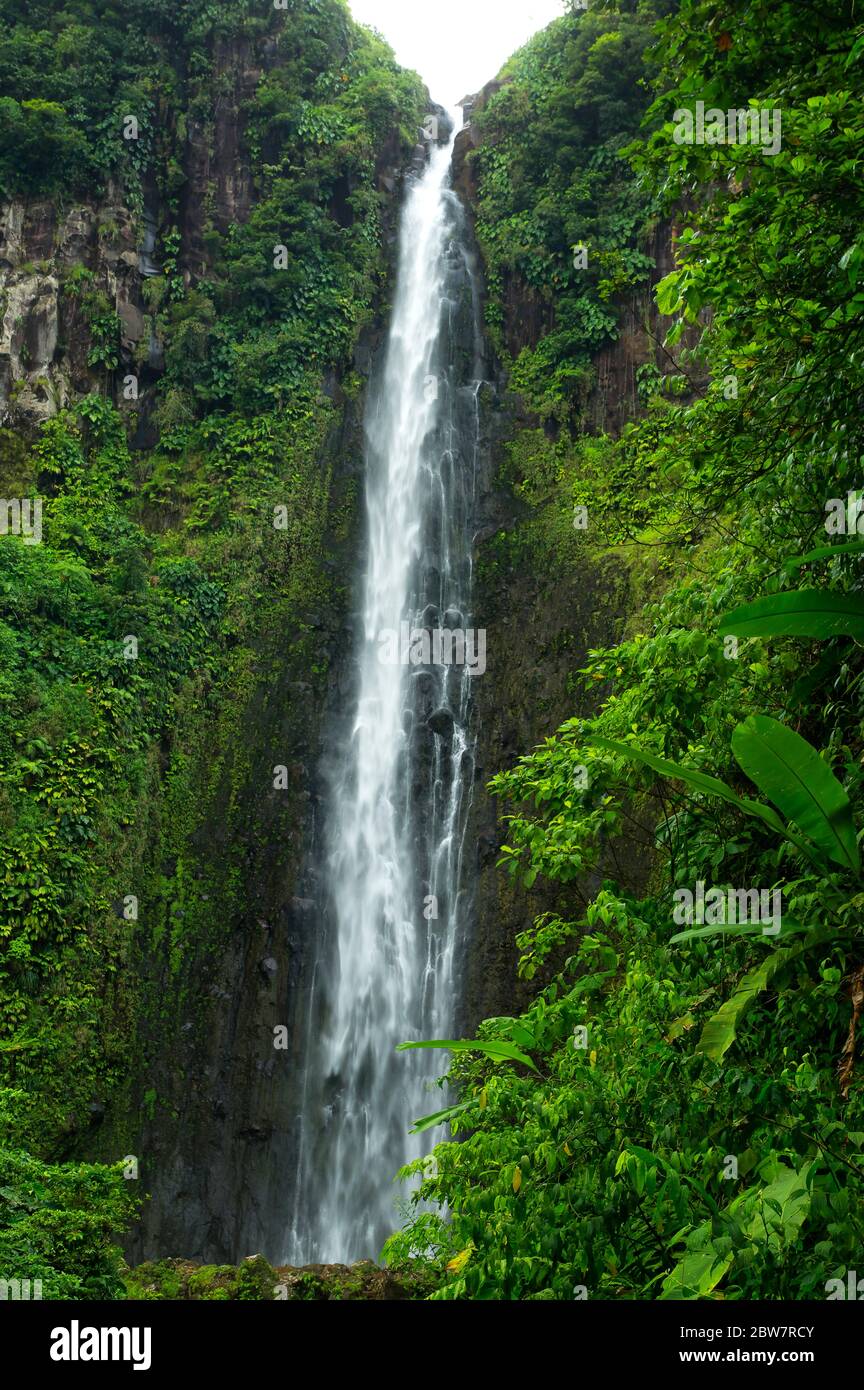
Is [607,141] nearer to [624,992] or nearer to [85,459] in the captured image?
[85,459]

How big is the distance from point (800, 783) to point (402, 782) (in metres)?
11.3

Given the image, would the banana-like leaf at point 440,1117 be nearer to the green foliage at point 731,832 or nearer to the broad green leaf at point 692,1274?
the green foliage at point 731,832

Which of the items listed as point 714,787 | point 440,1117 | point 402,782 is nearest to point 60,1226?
point 440,1117

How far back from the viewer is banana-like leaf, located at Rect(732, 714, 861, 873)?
317 centimetres

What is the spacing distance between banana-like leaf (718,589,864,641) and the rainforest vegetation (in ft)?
0.06

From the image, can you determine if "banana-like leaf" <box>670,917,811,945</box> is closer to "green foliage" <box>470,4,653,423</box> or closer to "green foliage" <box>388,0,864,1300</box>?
"green foliage" <box>388,0,864,1300</box>

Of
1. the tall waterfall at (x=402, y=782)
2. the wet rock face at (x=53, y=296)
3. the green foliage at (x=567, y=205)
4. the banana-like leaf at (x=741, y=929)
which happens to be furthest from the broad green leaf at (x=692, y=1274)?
the green foliage at (x=567, y=205)

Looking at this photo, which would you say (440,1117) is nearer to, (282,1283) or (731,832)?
(731,832)

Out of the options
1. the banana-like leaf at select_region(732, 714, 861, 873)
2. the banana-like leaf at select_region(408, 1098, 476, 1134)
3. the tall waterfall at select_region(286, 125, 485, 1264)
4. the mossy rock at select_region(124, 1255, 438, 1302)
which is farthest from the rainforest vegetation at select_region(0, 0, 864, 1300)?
the tall waterfall at select_region(286, 125, 485, 1264)

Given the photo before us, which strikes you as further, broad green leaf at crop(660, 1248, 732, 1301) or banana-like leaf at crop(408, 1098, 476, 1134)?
banana-like leaf at crop(408, 1098, 476, 1134)

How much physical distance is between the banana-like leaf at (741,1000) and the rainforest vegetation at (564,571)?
0.05 feet

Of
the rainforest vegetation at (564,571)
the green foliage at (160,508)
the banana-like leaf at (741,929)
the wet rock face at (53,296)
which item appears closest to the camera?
the banana-like leaf at (741,929)

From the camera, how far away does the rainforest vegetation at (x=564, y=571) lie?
328cm

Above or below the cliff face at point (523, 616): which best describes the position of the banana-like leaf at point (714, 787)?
below
